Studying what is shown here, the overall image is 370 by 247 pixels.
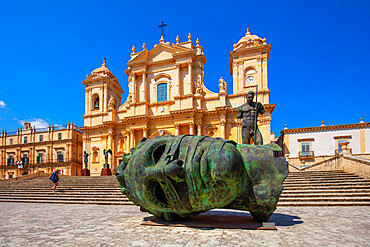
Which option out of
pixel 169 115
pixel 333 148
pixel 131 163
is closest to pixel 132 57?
pixel 169 115

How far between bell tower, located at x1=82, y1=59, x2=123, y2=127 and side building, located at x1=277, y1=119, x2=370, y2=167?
72.8 ft

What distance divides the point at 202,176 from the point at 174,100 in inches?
934

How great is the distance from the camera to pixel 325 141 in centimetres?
2836

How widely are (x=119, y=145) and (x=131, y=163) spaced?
25790 mm

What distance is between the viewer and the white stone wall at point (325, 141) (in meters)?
27.5

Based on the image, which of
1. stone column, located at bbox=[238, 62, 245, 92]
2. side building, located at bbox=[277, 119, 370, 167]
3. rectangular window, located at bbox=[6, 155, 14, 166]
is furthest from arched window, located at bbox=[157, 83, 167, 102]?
rectangular window, located at bbox=[6, 155, 14, 166]

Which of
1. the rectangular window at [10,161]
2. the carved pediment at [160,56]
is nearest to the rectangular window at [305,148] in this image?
the carved pediment at [160,56]

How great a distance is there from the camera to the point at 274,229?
4.19 m

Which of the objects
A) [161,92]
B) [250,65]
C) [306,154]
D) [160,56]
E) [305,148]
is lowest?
[306,154]

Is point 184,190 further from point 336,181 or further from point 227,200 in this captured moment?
point 336,181

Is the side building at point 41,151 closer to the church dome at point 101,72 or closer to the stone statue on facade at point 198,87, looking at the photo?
the church dome at point 101,72

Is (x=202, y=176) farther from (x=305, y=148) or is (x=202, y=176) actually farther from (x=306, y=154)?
(x=305, y=148)

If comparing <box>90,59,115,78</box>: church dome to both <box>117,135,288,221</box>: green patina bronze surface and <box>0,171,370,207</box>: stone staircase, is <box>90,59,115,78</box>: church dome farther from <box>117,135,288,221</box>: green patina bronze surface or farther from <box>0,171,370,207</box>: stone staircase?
<box>117,135,288,221</box>: green patina bronze surface

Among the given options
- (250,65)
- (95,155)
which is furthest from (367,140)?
(95,155)
